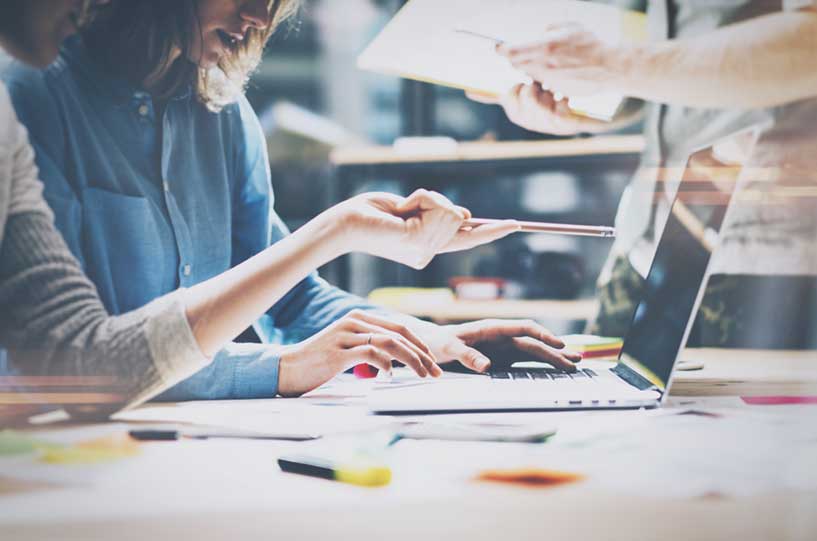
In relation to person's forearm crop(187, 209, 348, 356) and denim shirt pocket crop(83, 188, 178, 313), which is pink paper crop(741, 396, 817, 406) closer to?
person's forearm crop(187, 209, 348, 356)

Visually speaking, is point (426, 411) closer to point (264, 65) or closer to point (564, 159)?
point (264, 65)

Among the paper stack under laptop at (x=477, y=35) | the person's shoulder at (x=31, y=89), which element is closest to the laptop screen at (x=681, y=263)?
the paper stack under laptop at (x=477, y=35)

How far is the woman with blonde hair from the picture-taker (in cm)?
100

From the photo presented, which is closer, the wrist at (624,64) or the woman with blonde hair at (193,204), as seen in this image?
the woman with blonde hair at (193,204)

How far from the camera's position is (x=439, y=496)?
604mm

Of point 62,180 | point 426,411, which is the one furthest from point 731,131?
point 62,180

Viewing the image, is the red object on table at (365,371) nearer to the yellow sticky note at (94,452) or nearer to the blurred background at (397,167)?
the blurred background at (397,167)

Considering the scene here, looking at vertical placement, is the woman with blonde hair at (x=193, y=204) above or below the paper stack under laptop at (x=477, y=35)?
below

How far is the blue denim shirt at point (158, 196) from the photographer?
3.27 feet

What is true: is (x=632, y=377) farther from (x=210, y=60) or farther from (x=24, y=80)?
(x=24, y=80)

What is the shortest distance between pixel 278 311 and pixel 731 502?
2.60ft

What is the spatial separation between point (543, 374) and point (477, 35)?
61 cm

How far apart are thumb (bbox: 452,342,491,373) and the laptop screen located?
224mm

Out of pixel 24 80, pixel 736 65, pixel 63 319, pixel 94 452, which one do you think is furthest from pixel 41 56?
pixel 736 65
